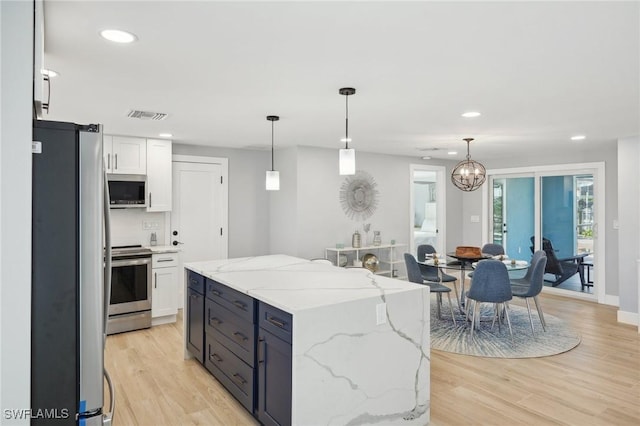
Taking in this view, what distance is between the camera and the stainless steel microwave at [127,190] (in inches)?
194

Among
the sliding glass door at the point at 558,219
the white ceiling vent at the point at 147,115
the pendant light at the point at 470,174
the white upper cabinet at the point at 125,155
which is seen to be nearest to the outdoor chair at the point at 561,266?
the sliding glass door at the point at 558,219

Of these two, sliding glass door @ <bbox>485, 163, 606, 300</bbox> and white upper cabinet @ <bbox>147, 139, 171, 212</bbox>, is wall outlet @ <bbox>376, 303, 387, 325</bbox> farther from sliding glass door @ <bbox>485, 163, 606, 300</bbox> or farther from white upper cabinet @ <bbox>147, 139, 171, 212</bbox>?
sliding glass door @ <bbox>485, 163, 606, 300</bbox>

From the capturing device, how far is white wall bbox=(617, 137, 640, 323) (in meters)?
5.04

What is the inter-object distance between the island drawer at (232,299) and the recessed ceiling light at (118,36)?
1652 mm

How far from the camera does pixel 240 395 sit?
2883 mm

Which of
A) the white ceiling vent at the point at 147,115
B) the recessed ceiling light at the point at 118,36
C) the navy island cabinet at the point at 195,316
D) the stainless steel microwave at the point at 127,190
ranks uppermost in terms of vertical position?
the white ceiling vent at the point at 147,115

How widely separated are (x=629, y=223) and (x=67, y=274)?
600 centimetres

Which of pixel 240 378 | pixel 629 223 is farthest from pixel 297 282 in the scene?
pixel 629 223

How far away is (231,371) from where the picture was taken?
120 inches

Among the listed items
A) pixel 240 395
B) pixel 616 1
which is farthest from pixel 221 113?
pixel 616 1

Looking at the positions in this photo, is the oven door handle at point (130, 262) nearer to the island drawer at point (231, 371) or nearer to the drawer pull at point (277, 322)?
the island drawer at point (231, 371)

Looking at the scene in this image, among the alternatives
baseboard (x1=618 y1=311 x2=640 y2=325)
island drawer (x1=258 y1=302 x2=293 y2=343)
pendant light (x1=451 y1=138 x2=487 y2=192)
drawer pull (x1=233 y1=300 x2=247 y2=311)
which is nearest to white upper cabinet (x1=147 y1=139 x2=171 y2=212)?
drawer pull (x1=233 y1=300 x2=247 y2=311)

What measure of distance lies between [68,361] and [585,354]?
441 centimetres

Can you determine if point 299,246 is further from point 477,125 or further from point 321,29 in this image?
point 321,29
